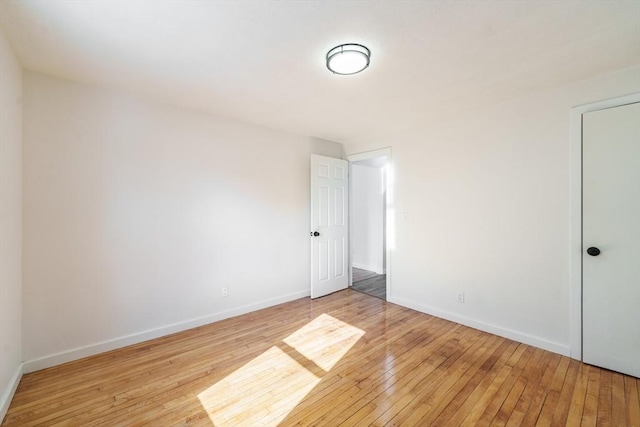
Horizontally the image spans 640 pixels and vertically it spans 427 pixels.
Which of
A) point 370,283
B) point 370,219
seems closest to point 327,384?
point 370,283

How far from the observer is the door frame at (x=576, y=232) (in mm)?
2312

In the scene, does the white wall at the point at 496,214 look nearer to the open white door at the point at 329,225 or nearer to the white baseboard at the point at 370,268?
the open white door at the point at 329,225

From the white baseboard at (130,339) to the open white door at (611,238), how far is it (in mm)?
3379

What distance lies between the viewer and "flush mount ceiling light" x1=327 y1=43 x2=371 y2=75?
5.93 ft

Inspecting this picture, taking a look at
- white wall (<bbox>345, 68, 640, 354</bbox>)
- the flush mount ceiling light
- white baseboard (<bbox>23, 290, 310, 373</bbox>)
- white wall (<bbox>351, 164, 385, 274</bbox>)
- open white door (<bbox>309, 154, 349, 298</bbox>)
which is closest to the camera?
the flush mount ceiling light

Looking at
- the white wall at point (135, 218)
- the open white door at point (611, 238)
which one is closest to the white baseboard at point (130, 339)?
the white wall at point (135, 218)

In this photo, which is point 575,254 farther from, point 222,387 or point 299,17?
point 222,387

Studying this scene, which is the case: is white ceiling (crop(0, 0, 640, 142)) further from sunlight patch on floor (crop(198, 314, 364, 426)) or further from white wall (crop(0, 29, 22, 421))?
sunlight patch on floor (crop(198, 314, 364, 426))

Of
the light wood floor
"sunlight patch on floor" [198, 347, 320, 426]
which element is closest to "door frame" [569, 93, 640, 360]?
the light wood floor

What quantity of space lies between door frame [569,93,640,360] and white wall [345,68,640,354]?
41 millimetres

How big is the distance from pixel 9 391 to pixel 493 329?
415 centimetres

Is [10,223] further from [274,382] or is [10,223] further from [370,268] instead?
[370,268]

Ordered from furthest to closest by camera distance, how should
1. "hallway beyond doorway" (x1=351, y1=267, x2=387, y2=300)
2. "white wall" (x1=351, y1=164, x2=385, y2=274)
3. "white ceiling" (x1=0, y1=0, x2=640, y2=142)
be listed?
"white wall" (x1=351, y1=164, x2=385, y2=274), "hallway beyond doorway" (x1=351, y1=267, x2=387, y2=300), "white ceiling" (x1=0, y1=0, x2=640, y2=142)

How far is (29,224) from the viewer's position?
2.14 meters
